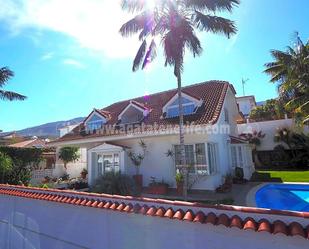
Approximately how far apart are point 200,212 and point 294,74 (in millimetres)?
24037

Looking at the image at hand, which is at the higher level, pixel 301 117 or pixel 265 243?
pixel 301 117

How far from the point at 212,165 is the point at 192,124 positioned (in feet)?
11.0

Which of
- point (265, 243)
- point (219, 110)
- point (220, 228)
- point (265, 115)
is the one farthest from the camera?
point (265, 115)

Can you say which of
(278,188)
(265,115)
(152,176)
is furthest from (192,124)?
(265,115)

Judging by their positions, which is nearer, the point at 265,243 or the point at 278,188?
the point at 265,243

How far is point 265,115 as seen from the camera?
46.8 metres

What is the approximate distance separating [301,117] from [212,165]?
52.2 ft

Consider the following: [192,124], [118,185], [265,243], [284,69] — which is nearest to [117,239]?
[265,243]

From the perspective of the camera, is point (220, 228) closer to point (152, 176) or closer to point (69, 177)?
point (152, 176)

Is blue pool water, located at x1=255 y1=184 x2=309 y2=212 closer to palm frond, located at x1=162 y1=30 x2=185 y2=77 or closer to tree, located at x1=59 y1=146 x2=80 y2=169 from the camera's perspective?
palm frond, located at x1=162 y1=30 x2=185 y2=77

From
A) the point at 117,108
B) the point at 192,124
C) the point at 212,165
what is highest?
the point at 117,108

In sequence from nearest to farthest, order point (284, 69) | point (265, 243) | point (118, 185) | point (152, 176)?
point (265, 243), point (118, 185), point (152, 176), point (284, 69)

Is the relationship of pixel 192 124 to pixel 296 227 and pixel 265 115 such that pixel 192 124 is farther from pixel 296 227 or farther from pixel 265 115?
pixel 265 115

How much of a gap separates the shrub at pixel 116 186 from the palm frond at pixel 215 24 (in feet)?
37.3
